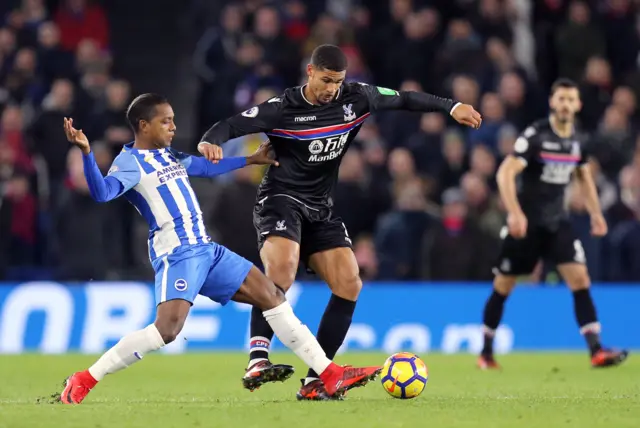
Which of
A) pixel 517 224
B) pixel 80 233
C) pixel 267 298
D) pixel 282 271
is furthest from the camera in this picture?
pixel 80 233

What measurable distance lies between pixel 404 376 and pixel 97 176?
7.28 ft

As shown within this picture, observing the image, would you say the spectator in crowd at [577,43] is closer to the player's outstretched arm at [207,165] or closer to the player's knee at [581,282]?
the player's knee at [581,282]

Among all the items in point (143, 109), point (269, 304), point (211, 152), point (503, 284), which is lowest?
point (503, 284)

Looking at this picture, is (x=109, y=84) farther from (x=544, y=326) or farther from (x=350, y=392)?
(x=350, y=392)

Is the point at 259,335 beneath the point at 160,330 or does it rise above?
beneath

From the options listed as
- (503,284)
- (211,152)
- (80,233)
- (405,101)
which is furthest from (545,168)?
(80,233)

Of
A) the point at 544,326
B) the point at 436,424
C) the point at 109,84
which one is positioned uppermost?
the point at 109,84

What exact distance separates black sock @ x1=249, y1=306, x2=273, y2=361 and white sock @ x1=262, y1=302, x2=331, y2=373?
0.44 m

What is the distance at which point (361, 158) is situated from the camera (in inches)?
613

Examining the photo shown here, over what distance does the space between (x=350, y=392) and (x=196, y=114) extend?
8926 millimetres

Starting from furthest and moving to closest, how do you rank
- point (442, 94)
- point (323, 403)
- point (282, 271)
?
point (442, 94)
point (282, 271)
point (323, 403)

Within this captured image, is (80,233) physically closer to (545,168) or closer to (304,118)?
(545,168)

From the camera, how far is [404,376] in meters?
7.81

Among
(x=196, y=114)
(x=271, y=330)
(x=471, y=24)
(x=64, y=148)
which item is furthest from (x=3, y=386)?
(x=471, y=24)
